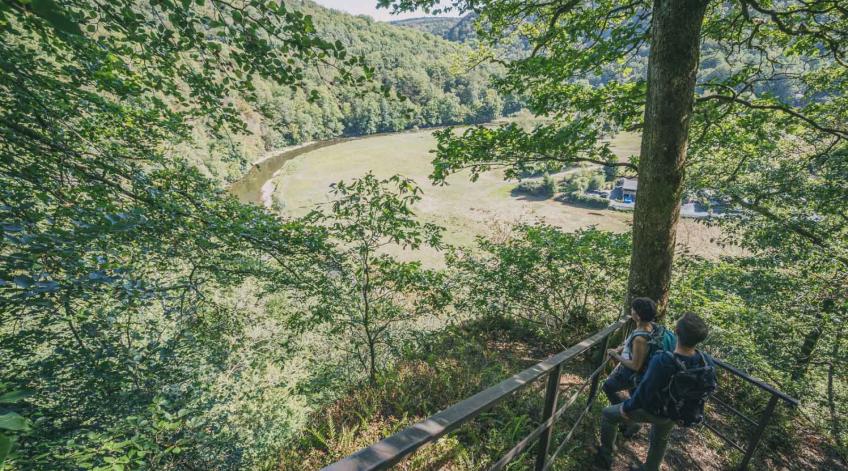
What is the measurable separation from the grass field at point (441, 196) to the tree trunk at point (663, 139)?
20793 millimetres

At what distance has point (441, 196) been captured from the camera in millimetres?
44844

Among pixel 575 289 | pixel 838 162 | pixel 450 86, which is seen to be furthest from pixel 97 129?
pixel 450 86

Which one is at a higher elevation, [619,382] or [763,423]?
[619,382]

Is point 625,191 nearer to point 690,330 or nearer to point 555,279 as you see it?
point 555,279

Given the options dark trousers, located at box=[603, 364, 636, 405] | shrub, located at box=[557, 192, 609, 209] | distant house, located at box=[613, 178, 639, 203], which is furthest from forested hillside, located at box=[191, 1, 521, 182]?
distant house, located at box=[613, 178, 639, 203]

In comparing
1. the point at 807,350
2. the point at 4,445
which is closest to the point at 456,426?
the point at 4,445

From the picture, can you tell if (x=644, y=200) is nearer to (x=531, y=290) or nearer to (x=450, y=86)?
(x=531, y=290)

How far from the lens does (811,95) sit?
6.38 metres

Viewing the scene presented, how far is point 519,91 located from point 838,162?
557 centimetres

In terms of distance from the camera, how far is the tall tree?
13.3 feet

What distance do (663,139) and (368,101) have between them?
4.80 metres

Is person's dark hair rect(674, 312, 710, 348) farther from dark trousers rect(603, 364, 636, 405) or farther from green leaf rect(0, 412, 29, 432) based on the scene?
green leaf rect(0, 412, 29, 432)

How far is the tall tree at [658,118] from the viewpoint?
159 inches

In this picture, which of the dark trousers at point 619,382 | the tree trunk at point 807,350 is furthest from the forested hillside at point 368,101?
the tree trunk at point 807,350
